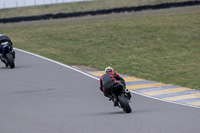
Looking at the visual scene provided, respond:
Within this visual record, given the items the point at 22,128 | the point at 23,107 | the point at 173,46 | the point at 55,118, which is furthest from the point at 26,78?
the point at 173,46

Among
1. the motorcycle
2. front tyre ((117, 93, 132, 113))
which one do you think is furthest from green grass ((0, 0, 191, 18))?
front tyre ((117, 93, 132, 113))

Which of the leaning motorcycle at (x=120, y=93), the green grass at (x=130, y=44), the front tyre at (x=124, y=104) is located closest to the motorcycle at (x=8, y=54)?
the green grass at (x=130, y=44)

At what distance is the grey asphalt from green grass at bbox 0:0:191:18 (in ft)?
91.6

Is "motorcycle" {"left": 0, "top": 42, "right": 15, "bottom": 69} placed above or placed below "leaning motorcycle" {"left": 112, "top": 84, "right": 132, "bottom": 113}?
below

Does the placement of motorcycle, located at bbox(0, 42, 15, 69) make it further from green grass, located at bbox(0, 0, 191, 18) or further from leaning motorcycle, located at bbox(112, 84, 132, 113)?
green grass, located at bbox(0, 0, 191, 18)

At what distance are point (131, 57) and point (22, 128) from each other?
15.8 metres

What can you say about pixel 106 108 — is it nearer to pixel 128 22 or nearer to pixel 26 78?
pixel 26 78

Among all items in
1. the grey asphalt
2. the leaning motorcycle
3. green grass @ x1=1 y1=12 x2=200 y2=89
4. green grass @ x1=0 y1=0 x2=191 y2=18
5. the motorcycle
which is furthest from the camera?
green grass @ x1=0 y1=0 x2=191 y2=18

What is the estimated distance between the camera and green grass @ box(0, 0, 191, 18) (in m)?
45.2

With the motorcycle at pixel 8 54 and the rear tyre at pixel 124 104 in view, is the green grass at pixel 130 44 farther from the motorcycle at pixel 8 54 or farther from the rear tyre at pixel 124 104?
the rear tyre at pixel 124 104

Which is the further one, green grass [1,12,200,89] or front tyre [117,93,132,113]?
green grass [1,12,200,89]

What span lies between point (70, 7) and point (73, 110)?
3682 cm

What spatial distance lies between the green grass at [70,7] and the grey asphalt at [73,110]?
91.6 feet

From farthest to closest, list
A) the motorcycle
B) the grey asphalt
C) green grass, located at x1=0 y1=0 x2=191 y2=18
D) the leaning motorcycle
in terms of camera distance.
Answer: green grass, located at x1=0 y1=0 x2=191 y2=18 < the motorcycle < the leaning motorcycle < the grey asphalt
